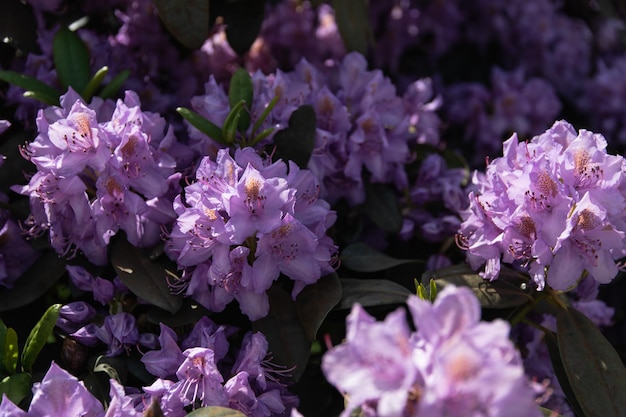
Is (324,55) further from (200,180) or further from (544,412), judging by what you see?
(544,412)

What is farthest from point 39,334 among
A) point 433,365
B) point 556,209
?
point 556,209

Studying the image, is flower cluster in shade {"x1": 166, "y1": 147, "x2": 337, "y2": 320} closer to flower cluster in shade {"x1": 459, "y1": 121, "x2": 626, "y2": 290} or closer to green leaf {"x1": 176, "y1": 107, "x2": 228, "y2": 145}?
green leaf {"x1": 176, "y1": 107, "x2": 228, "y2": 145}

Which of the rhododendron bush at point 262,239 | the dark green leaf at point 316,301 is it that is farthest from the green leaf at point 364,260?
the dark green leaf at point 316,301

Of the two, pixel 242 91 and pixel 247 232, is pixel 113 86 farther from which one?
pixel 247 232

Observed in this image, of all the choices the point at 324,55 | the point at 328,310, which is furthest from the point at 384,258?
the point at 324,55

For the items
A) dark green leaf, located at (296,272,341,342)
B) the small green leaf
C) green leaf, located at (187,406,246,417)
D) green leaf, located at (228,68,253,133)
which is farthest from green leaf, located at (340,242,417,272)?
the small green leaf

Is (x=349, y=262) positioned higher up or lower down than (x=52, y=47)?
lower down

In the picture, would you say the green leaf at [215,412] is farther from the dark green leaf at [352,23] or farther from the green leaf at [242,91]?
the dark green leaf at [352,23]
